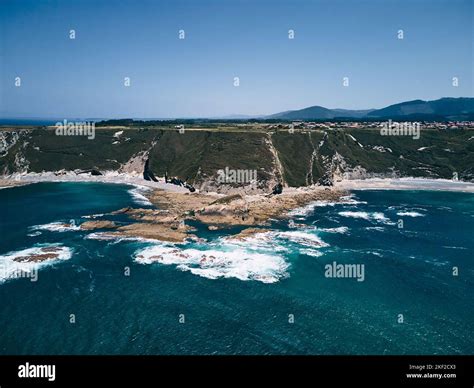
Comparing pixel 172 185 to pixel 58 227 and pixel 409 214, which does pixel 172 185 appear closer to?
pixel 58 227

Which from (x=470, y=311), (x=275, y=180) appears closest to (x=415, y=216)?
(x=275, y=180)

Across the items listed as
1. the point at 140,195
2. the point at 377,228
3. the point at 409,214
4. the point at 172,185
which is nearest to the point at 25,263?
the point at 140,195

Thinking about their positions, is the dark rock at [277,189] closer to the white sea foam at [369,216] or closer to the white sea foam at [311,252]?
the white sea foam at [369,216]

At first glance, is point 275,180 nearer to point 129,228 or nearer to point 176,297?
point 129,228

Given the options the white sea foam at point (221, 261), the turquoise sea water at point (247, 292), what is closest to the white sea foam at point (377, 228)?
the turquoise sea water at point (247, 292)

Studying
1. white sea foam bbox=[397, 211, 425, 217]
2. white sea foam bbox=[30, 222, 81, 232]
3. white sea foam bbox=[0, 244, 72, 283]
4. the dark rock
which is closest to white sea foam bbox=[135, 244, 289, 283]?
white sea foam bbox=[0, 244, 72, 283]

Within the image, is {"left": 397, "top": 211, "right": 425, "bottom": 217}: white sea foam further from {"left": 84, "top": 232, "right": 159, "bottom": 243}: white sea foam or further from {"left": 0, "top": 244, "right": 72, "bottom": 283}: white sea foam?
{"left": 0, "top": 244, "right": 72, "bottom": 283}: white sea foam
